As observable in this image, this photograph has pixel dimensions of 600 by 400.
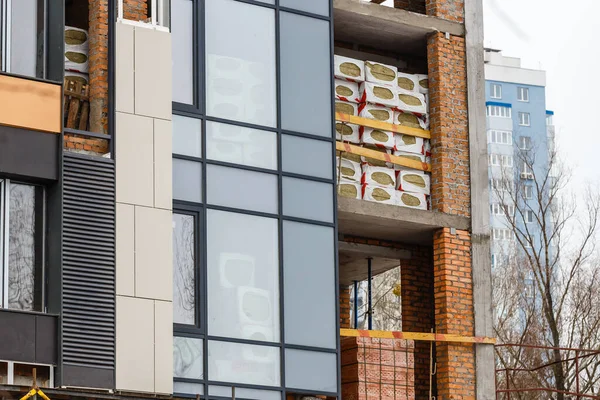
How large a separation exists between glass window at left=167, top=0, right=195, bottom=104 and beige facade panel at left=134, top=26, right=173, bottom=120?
506 mm

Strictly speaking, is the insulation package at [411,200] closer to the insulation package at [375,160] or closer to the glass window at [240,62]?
the insulation package at [375,160]

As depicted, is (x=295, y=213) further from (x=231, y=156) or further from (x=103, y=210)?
(x=103, y=210)

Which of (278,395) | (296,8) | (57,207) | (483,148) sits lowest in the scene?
(278,395)

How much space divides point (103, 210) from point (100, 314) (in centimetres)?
139

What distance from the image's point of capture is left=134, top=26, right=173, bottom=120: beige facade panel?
19.9m

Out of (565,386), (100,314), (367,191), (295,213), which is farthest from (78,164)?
(565,386)

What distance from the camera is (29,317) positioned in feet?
58.6

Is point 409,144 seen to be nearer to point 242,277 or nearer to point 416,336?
point 416,336

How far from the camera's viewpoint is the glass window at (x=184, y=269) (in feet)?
65.2

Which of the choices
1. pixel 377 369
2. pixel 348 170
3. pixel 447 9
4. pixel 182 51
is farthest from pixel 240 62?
pixel 377 369

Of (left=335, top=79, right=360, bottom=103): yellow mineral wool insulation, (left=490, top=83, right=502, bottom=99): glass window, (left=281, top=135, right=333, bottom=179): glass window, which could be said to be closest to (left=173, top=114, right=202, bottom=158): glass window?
(left=281, top=135, right=333, bottom=179): glass window

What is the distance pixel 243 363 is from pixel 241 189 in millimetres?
2506

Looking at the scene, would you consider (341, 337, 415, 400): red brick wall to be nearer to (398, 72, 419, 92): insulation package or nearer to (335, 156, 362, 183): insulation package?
(335, 156, 362, 183): insulation package

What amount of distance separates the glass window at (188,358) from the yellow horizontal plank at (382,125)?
5.47 m
